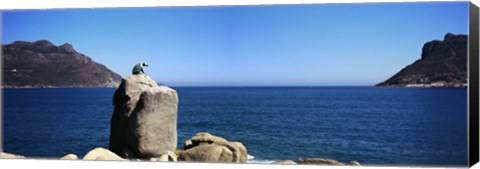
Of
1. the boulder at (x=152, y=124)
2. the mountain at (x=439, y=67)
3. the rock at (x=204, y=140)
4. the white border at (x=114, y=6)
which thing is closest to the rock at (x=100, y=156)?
the white border at (x=114, y=6)

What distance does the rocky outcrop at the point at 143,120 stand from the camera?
10.5 m

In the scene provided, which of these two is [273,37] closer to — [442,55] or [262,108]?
[442,55]

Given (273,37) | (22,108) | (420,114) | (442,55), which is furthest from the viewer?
(22,108)

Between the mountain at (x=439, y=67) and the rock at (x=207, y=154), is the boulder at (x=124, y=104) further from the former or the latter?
the mountain at (x=439, y=67)

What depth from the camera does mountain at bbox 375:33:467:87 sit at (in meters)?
10.1

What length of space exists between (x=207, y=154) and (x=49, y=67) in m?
22.2

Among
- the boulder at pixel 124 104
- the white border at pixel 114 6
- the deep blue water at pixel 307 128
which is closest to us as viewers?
the white border at pixel 114 6

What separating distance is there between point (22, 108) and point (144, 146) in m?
27.0

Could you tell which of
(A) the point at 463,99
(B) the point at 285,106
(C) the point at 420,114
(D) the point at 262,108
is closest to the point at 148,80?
(A) the point at 463,99

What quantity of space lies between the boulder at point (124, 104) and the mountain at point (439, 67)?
18.6ft

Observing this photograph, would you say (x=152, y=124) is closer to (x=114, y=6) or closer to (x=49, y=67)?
(x=114, y=6)

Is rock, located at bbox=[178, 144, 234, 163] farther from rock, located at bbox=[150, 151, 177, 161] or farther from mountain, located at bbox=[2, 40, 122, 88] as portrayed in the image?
mountain, located at bbox=[2, 40, 122, 88]

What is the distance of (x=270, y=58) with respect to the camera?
2003 centimetres

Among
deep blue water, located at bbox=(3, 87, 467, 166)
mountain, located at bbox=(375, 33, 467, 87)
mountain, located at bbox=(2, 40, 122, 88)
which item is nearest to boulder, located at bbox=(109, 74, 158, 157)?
deep blue water, located at bbox=(3, 87, 467, 166)
